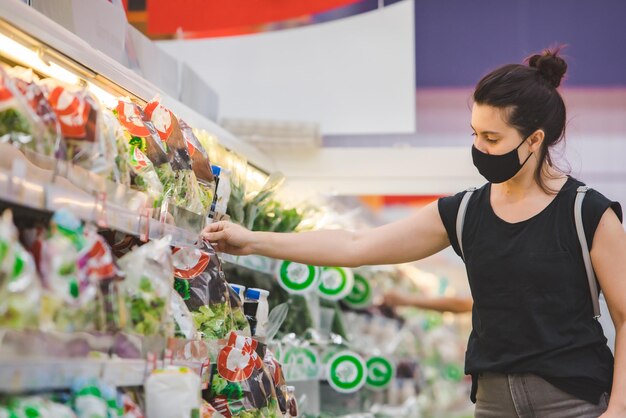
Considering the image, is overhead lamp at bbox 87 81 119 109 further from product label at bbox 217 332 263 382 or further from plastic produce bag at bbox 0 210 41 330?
plastic produce bag at bbox 0 210 41 330

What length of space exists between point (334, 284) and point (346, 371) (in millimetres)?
390

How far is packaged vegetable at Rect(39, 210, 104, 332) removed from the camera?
5.26 ft

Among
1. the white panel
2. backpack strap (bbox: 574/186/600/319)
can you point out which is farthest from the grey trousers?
the white panel

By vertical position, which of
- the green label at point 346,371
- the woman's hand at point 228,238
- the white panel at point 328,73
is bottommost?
the green label at point 346,371

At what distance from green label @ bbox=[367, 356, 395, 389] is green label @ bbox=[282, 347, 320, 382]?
37cm

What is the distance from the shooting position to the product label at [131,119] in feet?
7.43

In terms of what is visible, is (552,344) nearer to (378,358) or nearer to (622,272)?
(622,272)

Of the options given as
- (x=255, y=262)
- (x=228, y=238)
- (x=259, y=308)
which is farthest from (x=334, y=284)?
(x=228, y=238)

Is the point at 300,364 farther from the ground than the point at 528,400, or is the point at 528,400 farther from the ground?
the point at 300,364

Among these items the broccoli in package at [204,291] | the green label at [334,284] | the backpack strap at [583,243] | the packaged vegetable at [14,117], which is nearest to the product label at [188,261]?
the broccoli in package at [204,291]

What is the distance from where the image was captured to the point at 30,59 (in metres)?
2.19

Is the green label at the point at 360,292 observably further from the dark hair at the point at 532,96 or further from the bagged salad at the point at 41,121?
the bagged salad at the point at 41,121

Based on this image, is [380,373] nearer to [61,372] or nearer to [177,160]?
[177,160]

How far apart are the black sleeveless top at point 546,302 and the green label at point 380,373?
75.5 inches
